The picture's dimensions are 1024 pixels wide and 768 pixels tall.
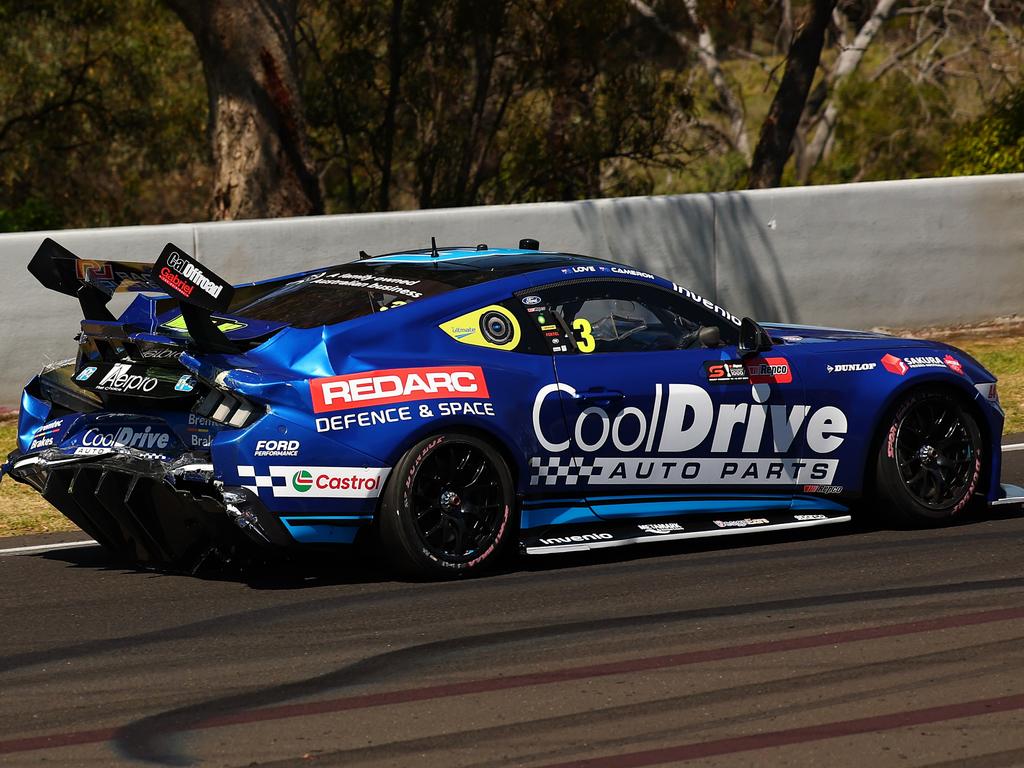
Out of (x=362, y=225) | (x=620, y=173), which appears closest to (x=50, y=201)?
(x=620, y=173)

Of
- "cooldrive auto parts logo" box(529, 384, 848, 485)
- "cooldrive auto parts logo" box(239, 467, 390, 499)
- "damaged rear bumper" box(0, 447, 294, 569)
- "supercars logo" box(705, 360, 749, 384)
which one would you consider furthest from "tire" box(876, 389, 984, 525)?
"damaged rear bumper" box(0, 447, 294, 569)

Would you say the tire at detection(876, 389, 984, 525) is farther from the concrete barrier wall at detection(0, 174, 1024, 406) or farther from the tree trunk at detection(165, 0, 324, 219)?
the tree trunk at detection(165, 0, 324, 219)

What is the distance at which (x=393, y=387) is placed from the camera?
673 cm

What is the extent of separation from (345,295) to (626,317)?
1.34 metres

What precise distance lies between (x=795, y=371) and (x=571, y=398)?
1257mm

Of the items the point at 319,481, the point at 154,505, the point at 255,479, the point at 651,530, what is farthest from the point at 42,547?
the point at 651,530

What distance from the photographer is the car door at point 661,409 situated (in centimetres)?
719

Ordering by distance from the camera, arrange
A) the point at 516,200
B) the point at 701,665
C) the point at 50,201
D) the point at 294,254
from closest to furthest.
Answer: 1. the point at 701,665
2. the point at 294,254
3. the point at 516,200
4. the point at 50,201

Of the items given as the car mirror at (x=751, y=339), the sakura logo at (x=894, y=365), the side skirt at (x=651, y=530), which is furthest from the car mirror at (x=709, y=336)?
the sakura logo at (x=894, y=365)

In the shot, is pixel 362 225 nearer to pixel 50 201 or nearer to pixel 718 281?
pixel 718 281

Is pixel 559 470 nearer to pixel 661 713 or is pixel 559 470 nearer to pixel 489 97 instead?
pixel 661 713

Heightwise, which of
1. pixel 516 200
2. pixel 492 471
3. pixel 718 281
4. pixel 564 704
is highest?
pixel 516 200

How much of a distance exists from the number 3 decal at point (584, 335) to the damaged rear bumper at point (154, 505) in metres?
1.65

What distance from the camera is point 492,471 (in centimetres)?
690
